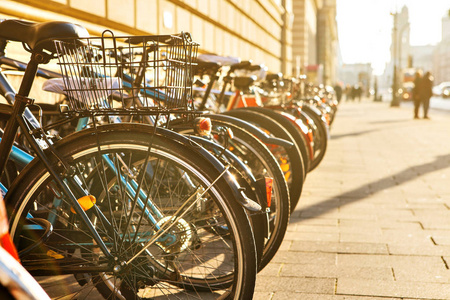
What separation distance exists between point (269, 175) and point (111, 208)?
1.08 metres

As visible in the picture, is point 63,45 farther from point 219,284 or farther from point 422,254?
point 422,254

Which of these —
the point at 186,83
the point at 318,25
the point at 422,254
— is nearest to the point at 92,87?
the point at 186,83

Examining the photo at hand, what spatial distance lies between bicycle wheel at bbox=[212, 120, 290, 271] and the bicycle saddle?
1.16 m

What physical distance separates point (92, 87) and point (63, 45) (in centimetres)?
17

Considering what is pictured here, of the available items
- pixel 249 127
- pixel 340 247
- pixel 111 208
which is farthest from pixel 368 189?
pixel 111 208

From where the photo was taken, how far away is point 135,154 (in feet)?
7.54

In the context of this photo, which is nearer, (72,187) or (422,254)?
(72,187)

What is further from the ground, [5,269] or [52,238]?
[5,269]

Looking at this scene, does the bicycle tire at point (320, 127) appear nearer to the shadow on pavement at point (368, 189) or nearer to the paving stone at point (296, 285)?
the shadow on pavement at point (368, 189)

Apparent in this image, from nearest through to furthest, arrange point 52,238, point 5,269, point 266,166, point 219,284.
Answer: point 5,269, point 52,238, point 219,284, point 266,166

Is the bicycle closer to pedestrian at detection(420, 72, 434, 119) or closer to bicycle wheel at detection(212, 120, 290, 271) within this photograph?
bicycle wheel at detection(212, 120, 290, 271)

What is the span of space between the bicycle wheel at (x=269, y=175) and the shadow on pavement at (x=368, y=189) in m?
1.63

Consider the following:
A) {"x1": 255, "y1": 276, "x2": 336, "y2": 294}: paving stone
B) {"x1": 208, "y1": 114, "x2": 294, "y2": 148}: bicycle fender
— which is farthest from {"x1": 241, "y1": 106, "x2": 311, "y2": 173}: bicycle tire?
{"x1": 255, "y1": 276, "x2": 336, "y2": 294}: paving stone

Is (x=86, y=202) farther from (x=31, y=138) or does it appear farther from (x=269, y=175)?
(x=269, y=175)
